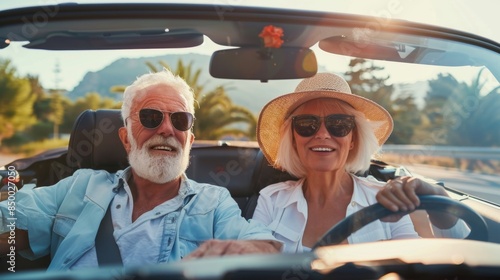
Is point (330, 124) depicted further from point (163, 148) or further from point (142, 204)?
point (142, 204)

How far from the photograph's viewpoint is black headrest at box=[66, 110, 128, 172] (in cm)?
279

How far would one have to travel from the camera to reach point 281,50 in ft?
6.35

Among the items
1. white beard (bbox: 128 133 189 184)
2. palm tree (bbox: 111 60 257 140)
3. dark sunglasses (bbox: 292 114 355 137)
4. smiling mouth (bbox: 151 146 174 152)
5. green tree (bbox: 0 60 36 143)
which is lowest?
white beard (bbox: 128 133 189 184)

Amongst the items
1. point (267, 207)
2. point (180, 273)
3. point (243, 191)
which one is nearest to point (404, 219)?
point (267, 207)

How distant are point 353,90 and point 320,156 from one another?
40cm

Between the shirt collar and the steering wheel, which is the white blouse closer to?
the shirt collar

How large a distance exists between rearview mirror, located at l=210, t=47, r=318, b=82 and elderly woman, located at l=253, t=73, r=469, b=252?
440 mm

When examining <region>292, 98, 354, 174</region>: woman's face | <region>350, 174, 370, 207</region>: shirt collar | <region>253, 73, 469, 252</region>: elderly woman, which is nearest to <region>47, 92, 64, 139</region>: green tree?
<region>253, 73, 469, 252</region>: elderly woman

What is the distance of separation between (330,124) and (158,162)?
2.58ft

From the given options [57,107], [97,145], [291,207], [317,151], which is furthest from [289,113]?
[57,107]

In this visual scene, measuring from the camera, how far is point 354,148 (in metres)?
2.55

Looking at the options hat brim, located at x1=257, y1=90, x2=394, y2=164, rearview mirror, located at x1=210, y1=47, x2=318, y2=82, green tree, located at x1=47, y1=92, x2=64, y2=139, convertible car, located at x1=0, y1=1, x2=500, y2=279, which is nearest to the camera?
convertible car, located at x1=0, y1=1, x2=500, y2=279

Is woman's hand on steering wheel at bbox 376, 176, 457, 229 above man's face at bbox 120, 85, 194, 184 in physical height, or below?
below

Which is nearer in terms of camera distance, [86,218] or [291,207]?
[86,218]
